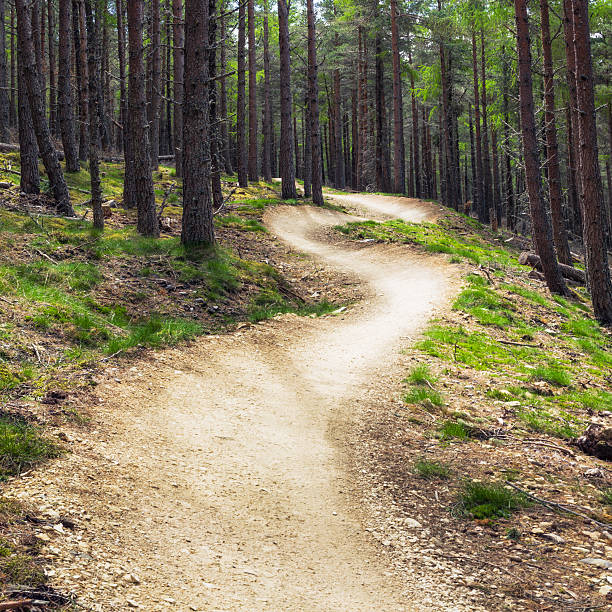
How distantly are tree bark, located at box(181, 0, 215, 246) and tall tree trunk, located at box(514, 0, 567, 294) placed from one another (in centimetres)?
852

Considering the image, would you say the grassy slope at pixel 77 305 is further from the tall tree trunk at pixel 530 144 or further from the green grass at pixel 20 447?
the tall tree trunk at pixel 530 144

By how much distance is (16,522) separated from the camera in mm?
3676

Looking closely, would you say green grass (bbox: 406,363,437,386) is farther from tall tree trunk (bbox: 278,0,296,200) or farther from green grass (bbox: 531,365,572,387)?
tall tree trunk (bbox: 278,0,296,200)

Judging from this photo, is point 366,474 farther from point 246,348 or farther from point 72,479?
→ point 246,348

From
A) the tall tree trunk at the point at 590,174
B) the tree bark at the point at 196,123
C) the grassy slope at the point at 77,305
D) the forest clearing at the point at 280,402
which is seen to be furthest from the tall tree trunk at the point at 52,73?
the tall tree trunk at the point at 590,174

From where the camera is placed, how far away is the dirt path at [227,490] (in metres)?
3.63

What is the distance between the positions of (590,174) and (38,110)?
514 inches

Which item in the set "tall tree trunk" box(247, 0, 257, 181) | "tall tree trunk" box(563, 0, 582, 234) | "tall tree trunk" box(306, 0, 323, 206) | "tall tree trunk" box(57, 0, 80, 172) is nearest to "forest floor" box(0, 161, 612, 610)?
"tall tree trunk" box(57, 0, 80, 172)

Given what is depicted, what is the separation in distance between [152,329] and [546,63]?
15627mm

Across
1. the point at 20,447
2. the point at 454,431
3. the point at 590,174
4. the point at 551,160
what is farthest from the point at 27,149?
the point at 551,160

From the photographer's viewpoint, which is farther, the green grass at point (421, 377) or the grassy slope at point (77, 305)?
the green grass at point (421, 377)

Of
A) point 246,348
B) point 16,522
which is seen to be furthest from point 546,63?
point 16,522

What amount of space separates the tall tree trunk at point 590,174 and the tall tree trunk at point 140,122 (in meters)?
9.82

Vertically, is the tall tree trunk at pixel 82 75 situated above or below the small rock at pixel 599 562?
above
